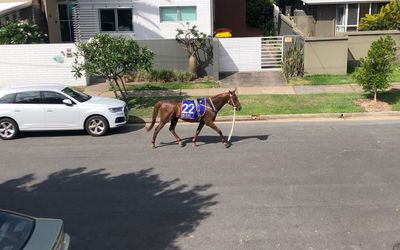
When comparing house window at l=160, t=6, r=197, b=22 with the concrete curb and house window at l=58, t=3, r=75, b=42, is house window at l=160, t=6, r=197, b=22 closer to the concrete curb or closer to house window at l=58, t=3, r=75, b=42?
house window at l=58, t=3, r=75, b=42

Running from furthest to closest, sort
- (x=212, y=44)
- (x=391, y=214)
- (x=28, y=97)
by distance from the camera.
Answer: (x=212, y=44) → (x=28, y=97) → (x=391, y=214)

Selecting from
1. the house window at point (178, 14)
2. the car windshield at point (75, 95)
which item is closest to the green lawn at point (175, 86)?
the house window at point (178, 14)

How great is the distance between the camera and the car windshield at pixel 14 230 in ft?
18.5

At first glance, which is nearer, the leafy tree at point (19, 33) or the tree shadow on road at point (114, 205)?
the tree shadow on road at point (114, 205)

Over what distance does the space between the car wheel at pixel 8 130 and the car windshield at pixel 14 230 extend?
9.26 m

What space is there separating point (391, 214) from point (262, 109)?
8.43 m

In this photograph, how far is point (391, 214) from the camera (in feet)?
29.7

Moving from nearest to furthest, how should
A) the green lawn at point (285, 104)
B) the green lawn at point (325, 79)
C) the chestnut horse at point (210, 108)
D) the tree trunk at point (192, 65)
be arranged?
the chestnut horse at point (210, 108) → the green lawn at point (285, 104) → the green lawn at point (325, 79) → the tree trunk at point (192, 65)

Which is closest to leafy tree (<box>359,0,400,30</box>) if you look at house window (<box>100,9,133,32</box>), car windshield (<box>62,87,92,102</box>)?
house window (<box>100,9,133,32</box>)

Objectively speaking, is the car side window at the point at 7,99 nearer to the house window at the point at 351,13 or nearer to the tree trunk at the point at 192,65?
the tree trunk at the point at 192,65

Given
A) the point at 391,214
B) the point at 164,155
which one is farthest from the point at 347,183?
the point at 164,155

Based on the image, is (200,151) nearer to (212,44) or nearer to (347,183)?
(347,183)

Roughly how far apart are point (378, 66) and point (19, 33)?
14664 mm

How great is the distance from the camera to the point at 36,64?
2145cm
